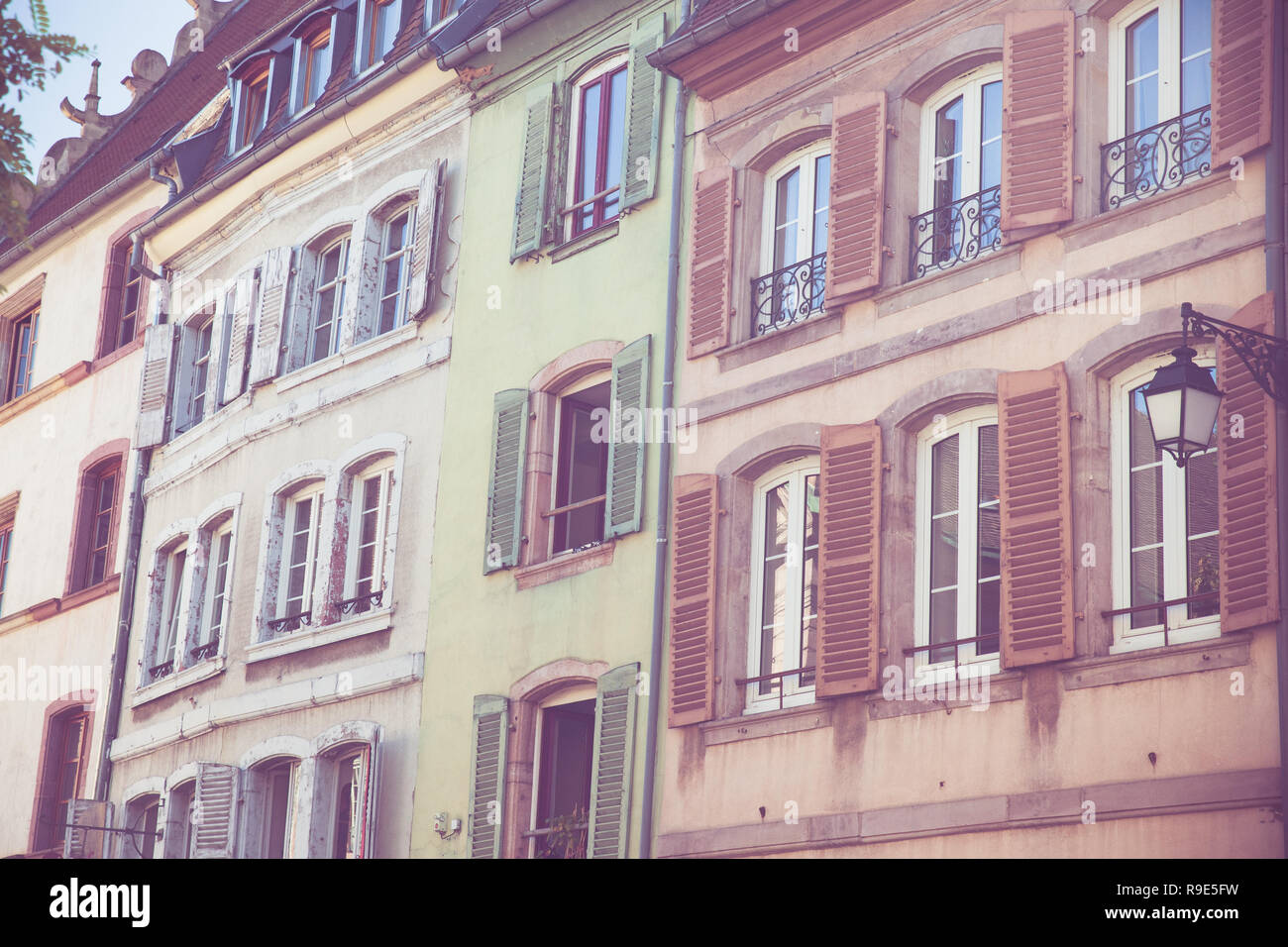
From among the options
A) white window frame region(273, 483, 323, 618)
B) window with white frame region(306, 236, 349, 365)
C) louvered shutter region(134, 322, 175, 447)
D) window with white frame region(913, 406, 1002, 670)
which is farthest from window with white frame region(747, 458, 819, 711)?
louvered shutter region(134, 322, 175, 447)

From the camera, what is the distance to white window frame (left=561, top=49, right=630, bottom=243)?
57.5 feet

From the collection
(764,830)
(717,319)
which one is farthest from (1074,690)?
(717,319)

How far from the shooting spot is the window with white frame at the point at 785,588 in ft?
45.7

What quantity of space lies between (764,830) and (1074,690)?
2693 mm

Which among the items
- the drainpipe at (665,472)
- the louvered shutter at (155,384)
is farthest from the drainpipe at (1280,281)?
the louvered shutter at (155,384)

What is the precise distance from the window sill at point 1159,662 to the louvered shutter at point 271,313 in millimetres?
10955

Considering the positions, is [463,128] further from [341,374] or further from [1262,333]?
[1262,333]

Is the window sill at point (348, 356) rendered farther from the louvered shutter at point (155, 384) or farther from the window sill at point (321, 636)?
the louvered shutter at point (155, 384)

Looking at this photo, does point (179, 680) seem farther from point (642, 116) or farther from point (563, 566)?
point (642, 116)

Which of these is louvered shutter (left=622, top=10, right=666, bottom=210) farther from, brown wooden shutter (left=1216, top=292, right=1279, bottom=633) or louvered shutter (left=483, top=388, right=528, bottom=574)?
brown wooden shutter (left=1216, top=292, right=1279, bottom=633)

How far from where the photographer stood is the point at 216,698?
65.1 ft

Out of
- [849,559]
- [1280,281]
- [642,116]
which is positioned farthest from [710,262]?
[1280,281]

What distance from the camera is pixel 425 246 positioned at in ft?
61.5

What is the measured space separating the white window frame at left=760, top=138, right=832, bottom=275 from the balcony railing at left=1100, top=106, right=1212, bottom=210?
270cm
